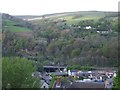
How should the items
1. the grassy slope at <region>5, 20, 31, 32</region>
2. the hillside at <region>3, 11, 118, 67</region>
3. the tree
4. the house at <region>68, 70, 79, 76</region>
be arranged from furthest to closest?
1. the grassy slope at <region>5, 20, 31, 32</region>
2. the hillside at <region>3, 11, 118, 67</region>
3. the house at <region>68, 70, 79, 76</region>
4. the tree

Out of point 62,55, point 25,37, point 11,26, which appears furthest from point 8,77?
point 11,26

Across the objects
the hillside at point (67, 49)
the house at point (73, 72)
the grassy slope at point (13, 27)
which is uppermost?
the grassy slope at point (13, 27)

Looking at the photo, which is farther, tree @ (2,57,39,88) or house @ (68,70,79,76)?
house @ (68,70,79,76)

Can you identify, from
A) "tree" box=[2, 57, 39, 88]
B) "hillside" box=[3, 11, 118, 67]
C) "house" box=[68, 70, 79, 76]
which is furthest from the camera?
"hillside" box=[3, 11, 118, 67]

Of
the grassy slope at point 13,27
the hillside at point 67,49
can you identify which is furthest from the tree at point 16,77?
the grassy slope at point 13,27

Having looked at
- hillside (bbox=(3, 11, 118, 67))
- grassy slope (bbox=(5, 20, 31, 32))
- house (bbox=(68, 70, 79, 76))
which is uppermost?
grassy slope (bbox=(5, 20, 31, 32))

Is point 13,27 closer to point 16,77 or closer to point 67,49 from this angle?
point 67,49

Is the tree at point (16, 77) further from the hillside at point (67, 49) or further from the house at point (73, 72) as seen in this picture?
the hillside at point (67, 49)

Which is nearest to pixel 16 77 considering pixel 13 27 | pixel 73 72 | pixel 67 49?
pixel 73 72

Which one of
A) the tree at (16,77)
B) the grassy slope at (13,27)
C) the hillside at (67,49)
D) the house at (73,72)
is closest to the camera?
the tree at (16,77)

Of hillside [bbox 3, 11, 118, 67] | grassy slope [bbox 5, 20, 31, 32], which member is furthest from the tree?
grassy slope [bbox 5, 20, 31, 32]

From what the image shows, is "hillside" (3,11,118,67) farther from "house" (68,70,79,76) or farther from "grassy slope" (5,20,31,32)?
"house" (68,70,79,76)

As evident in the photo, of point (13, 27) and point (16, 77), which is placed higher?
point (13, 27)
